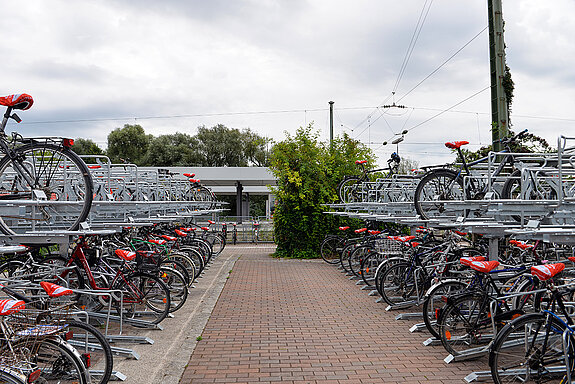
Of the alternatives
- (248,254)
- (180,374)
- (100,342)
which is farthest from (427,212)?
(248,254)

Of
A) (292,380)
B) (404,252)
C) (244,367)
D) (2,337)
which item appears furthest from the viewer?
(404,252)

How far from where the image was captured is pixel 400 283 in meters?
7.66

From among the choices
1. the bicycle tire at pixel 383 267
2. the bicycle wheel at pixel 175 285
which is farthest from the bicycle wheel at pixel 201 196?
the bicycle tire at pixel 383 267

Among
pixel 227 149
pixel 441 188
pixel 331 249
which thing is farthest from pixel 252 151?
pixel 441 188

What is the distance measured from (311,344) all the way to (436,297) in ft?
Result: 5.37

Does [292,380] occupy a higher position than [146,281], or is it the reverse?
[146,281]

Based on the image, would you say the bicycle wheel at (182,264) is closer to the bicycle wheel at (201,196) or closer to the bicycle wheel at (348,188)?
the bicycle wheel at (201,196)

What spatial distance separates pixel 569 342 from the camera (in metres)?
3.70

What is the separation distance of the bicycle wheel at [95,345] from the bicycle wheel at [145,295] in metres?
1.90

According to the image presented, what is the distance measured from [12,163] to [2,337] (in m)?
2.14

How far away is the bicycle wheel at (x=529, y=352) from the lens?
3.89m

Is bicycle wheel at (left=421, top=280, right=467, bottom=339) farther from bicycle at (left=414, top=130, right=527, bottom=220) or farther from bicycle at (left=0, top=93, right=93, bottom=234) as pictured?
bicycle at (left=0, top=93, right=93, bottom=234)

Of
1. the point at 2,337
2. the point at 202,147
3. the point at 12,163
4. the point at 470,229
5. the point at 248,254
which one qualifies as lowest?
the point at 248,254

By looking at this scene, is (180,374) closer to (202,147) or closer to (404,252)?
(404,252)
